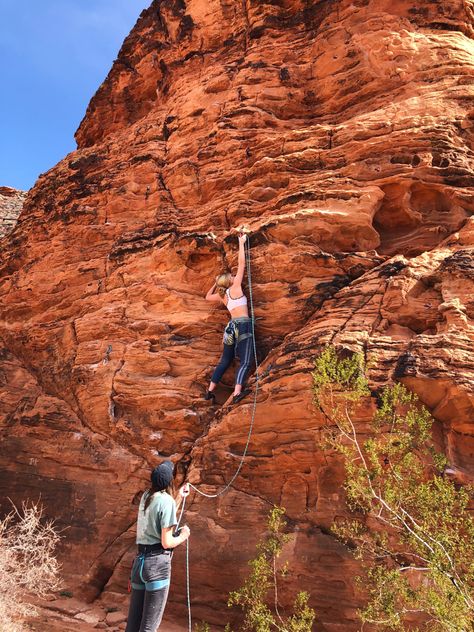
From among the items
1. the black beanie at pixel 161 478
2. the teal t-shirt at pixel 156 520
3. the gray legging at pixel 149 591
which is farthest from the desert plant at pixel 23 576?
the black beanie at pixel 161 478

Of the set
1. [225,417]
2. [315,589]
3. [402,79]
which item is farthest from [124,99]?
[315,589]

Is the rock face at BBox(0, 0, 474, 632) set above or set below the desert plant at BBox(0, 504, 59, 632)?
above

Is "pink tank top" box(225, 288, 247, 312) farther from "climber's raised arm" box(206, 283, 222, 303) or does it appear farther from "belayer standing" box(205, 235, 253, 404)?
"climber's raised arm" box(206, 283, 222, 303)

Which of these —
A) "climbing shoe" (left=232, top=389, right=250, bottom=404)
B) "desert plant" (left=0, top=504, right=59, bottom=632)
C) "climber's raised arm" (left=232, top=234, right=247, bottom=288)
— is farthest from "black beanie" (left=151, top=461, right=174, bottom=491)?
"climber's raised arm" (left=232, top=234, right=247, bottom=288)

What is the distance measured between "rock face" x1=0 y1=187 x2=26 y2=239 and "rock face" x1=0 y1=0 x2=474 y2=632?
770 centimetres

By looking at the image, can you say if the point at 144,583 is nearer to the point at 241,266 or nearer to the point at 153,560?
the point at 153,560

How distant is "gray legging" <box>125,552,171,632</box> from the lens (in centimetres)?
566

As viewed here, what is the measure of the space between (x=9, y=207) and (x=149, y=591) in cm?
2597

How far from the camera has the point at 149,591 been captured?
567cm

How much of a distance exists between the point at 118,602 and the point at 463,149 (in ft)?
36.2

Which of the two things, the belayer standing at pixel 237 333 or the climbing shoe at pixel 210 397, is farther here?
the climbing shoe at pixel 210 397

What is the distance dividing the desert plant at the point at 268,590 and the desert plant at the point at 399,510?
891 millimetres

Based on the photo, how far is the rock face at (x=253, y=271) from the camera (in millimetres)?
8422

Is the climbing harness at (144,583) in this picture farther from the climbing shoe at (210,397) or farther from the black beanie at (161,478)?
the climbing shoe at (210,397)
